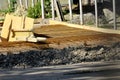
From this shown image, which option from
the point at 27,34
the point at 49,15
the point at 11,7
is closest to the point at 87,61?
the point at 27,34

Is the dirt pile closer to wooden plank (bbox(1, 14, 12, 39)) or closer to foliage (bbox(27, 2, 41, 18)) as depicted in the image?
wooden plank (bbox(1, 14, 12, 39))

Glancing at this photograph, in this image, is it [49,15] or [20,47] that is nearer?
[20,47]

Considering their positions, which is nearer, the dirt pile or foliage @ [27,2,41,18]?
the dirt pile

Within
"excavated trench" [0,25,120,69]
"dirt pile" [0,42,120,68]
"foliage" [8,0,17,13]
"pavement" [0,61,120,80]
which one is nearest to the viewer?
"pavement" [0,61,120,80]

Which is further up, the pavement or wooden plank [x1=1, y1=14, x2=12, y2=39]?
wooden plank [x1=1, y1=14, x2=12, y2=39]

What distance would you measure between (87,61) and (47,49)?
6.24 ft

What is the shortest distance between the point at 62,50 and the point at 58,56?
0.74 metres

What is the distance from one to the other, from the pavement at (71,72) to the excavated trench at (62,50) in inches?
18.1

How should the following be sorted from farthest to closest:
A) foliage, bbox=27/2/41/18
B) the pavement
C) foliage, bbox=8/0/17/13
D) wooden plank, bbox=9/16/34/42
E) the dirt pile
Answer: foliage, bbox=8/0/17/13, foliage, bbox=27/2/41/18, wooden plank, bbox=9/16/34/42, the dirt pile, the pavement

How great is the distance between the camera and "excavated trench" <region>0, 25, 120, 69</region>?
399 inches

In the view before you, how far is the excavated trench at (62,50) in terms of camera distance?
33.2 feet

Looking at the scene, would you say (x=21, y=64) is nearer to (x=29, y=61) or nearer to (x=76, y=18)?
(x=29, y=61)

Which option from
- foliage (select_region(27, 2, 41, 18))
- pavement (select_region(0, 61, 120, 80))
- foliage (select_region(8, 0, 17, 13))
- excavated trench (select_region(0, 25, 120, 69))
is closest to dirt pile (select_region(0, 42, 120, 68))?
excavated trench (select_region(0, 25, 120, 69))

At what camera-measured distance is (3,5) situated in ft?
89.4
